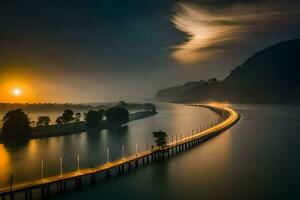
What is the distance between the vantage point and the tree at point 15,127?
362ft

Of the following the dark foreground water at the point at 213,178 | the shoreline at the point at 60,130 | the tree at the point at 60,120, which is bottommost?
the dark foreground water at the point at 213,178

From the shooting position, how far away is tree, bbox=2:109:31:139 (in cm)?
11019

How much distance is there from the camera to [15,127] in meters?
112

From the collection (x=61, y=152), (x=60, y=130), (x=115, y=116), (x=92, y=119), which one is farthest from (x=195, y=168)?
(x=115, y=116)

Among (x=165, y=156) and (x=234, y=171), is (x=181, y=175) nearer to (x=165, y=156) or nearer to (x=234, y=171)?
(x=234, y=171)

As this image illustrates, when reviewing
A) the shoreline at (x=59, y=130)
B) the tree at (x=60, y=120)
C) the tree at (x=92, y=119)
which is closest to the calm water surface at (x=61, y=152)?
the shoreline at (x=59, y=130)

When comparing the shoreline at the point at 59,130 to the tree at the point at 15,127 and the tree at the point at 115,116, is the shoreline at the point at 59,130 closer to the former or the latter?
the tree at the point at 15,127

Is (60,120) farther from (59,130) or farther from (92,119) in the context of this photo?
(92,119)

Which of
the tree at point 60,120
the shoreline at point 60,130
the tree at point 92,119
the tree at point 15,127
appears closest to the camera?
Answer: the tree at point 15,127

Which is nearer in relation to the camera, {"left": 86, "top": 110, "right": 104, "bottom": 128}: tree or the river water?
the river water

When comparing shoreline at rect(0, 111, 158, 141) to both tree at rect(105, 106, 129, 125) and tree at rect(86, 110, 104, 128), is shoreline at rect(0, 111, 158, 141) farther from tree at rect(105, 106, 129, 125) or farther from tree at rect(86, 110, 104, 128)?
tree at rect(105, 106, 129, 125)

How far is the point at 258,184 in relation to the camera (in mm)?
61438

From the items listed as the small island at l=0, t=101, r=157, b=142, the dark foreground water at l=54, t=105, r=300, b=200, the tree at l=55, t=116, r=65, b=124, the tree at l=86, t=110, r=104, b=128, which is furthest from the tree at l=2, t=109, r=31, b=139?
the dark foreground water at l=54, t=105, r=300, b=200

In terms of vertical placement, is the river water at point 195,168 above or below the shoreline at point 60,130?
below
